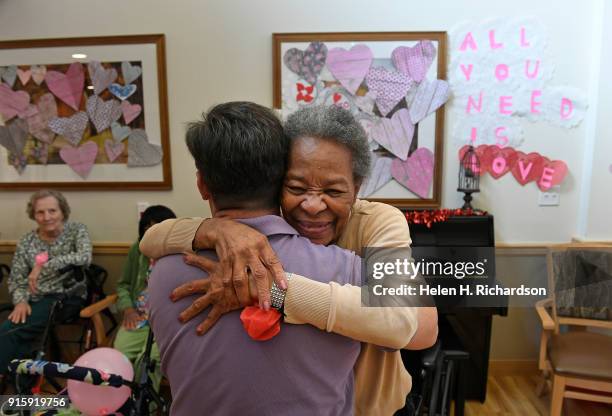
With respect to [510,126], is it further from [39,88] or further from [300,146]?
[39,88]

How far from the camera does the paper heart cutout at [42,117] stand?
9.30 ft

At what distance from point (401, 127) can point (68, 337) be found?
300 cm

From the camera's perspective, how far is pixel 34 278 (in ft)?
8.39

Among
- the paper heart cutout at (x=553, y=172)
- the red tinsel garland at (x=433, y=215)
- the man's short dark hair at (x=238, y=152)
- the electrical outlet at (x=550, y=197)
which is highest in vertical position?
the man's short dark hair at (x=238, y=152)

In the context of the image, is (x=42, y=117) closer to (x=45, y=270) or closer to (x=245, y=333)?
(x=45, y=270)

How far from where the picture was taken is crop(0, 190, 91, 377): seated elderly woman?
97.6 inches

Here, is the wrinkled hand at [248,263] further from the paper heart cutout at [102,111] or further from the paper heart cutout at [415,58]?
the paper heart cutout at [102,111]

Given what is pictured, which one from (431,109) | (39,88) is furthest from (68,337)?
(431,109)

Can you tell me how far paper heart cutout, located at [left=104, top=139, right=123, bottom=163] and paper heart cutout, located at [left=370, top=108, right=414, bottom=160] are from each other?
6.00ft

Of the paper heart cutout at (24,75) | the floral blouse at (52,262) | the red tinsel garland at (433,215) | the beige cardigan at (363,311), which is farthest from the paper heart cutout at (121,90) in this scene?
the beige cardigan at (363,311)

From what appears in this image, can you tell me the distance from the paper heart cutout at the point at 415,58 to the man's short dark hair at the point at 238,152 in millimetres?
2071

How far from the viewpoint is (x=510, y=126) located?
8.70ft

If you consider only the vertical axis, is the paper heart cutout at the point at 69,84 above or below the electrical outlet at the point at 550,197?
above

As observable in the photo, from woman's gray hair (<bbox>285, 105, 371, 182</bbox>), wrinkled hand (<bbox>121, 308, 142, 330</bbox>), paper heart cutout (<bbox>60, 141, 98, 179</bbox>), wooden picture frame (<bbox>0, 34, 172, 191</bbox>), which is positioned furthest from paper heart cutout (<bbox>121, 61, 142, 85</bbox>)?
woman's gray hair (<bbox>285, 105, 371, 182</bbox>)
